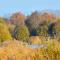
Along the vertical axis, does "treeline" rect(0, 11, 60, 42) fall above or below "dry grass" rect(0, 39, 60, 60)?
above

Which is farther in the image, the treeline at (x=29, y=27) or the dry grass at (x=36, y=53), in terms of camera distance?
the treeline at (x=29, y=27)

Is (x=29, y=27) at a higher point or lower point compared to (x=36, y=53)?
higher

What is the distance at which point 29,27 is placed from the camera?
156ft

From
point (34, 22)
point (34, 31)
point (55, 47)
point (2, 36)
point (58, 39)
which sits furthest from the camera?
point (34, 22)

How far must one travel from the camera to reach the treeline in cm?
3638

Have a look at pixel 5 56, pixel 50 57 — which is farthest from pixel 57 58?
pixel 5 56

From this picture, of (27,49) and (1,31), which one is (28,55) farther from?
(1,31)

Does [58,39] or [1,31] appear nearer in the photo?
[58,39]

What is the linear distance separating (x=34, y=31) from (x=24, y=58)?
27.6 meters

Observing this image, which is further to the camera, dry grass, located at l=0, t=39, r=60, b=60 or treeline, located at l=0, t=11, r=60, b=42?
treeline, located at l=0, t=11, r=60, b=42

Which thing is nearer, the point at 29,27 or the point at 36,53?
the point at 36,53

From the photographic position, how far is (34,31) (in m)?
44.5

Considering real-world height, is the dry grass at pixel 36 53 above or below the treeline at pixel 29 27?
below

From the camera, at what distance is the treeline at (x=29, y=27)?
3638cm
